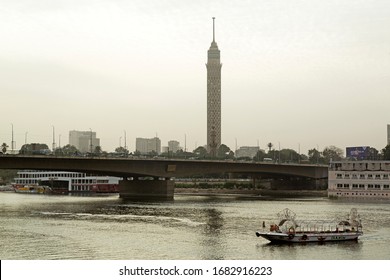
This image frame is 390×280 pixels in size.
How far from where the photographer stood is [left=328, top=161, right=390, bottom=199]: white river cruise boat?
236 ft

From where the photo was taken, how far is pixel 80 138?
136 meters

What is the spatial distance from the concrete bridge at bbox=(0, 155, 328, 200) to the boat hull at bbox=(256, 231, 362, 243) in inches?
1330

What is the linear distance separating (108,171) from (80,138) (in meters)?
72.4

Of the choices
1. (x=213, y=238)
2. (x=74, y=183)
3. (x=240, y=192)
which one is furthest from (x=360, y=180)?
(x=74, y=183)

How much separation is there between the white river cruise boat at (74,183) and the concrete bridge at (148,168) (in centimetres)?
1950

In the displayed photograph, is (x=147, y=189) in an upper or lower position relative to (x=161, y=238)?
upper

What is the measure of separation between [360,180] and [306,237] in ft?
146

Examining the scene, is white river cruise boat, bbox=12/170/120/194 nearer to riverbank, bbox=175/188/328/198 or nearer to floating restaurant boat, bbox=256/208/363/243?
riverbank, bbox=175/188/328/198

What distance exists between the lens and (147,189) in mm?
74500

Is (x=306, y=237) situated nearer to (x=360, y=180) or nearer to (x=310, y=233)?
(x=310, y=233)

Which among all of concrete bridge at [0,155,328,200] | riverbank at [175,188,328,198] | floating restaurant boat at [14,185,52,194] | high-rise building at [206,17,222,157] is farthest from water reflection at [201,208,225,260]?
high-rise building at [206,17,222,157]

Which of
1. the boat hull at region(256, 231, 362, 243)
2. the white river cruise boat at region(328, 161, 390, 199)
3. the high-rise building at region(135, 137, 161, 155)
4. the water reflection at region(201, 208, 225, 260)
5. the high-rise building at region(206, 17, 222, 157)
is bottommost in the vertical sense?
the water reflection at region(201, 208, 225, 260)

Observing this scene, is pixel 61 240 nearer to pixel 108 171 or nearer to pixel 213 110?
pixel 108 171
